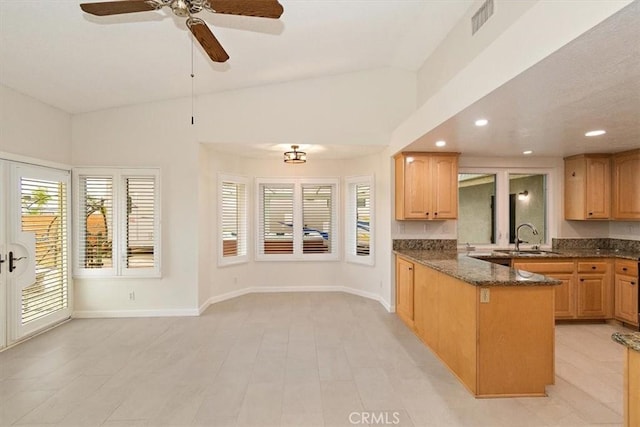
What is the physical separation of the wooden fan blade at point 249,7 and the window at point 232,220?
3693 millimetres

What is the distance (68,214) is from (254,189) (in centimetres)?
288

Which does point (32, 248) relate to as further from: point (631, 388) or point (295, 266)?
point (631, 388)

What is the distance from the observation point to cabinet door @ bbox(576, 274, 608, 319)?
14.4 ft

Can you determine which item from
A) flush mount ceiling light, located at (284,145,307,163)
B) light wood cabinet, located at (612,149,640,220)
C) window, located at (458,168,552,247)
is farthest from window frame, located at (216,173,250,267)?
light wood cabinet, located at (612,149,640,220)

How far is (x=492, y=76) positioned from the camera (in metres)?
2.27

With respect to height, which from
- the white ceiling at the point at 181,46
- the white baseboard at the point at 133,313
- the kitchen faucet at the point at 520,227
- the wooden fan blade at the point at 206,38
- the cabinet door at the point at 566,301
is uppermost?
the white ceiling at the point at 181,46

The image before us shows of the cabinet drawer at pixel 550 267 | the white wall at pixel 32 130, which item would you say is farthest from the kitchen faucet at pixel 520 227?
the white wall at pixel 32 130

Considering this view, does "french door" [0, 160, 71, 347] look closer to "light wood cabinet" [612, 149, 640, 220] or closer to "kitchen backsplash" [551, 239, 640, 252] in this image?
"kitchen backsplash" [551, 239, 640, 252]

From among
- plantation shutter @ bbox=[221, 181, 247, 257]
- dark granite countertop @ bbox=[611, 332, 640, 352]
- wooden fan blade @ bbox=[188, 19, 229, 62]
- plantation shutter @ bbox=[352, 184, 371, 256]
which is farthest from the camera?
plantation shutter @ bbox=[352, 184, 371, 256]

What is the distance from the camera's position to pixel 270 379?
295cm

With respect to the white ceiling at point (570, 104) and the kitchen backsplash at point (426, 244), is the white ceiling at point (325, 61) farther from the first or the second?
the kitchen backsplash at point (426, 244)

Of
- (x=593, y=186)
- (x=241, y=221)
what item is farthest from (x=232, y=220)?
(x=593, y=186)

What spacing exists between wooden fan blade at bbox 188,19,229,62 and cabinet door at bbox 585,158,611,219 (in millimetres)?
5235

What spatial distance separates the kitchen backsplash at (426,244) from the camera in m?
5.02
